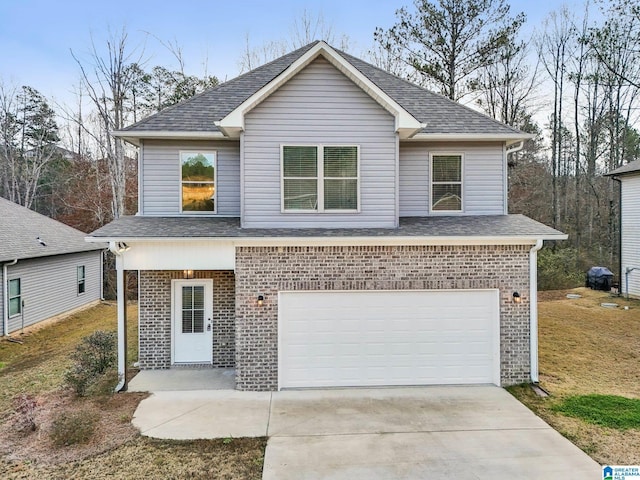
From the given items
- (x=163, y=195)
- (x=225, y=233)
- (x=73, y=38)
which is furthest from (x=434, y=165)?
(x=73, y=38)

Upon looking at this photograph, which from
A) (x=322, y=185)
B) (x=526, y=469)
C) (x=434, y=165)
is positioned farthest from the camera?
(x=434, y=165)

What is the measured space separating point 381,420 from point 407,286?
104 inches

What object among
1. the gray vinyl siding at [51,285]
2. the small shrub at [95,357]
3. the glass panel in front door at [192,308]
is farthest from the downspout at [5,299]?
the glass panel in front door at [192,308]

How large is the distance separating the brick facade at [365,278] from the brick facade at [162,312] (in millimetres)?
1529

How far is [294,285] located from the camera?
781cm

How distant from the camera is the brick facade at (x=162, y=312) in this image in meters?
8.91

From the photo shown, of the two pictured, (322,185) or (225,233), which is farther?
(322,185)

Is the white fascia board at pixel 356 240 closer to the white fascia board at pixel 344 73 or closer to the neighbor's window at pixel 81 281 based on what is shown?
the white fascia board at pixel 344 73

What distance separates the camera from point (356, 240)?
25.2 ft

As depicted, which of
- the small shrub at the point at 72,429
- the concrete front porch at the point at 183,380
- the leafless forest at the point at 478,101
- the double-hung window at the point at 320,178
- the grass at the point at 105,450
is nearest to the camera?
the grass at the point at 105,450

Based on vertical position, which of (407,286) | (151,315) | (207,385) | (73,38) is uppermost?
(73,38)

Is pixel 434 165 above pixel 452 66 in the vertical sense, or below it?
below

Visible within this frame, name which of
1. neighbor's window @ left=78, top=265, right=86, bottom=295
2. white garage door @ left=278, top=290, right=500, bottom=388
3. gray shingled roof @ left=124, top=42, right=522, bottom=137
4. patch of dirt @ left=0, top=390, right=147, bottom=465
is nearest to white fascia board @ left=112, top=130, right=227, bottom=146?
gray shingled roof @ left=124, top=42, right=522, bottom=137

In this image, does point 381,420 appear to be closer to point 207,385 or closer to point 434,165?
point 207,385
